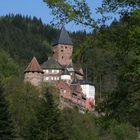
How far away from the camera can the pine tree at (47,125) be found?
37.9 meters


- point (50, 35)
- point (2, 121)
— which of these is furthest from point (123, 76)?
point (50, 35)

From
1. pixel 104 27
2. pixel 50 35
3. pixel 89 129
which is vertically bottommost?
pixel 89 129

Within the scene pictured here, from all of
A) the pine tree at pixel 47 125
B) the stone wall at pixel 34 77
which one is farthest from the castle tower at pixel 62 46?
the pine tree at pixel 47 125

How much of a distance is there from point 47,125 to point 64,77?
6551cm

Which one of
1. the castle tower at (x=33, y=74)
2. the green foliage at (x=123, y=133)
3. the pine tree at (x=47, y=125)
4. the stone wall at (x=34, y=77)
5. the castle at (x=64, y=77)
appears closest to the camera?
the pine tree at (x=47, y=125)

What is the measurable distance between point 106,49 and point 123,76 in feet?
1.78

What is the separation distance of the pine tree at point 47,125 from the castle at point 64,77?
35456mm

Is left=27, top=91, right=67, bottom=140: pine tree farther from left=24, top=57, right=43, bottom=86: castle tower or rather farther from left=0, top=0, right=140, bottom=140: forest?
left=24, top=57, right=43, bottom=86: castle tower

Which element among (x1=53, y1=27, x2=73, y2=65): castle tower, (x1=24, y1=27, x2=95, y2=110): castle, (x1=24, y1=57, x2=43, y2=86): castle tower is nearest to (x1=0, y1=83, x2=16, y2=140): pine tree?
(x1=24, y1=27, x2=95, y2=110): castle

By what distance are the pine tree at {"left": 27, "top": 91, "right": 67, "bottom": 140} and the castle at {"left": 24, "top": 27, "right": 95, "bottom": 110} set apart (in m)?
35.5

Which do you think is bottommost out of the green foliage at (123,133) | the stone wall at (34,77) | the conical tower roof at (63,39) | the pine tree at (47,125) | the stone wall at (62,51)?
the green foliage at (123,133)

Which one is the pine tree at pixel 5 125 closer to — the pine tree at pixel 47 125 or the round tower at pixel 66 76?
the pine tree at pixel 47 125

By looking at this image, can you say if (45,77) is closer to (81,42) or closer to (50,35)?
(50,35)

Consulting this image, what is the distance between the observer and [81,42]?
976 cm
